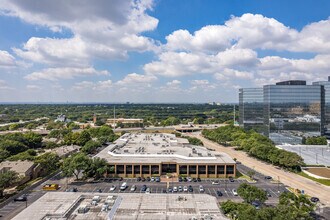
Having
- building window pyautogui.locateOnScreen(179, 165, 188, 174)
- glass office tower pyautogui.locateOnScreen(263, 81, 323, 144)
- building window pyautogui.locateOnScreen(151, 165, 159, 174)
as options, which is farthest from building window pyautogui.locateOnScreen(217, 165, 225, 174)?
glass office tower pyautogui.locateOnScreen(263, 81, 323, 144)

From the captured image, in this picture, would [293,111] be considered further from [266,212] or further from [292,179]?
[266,212]

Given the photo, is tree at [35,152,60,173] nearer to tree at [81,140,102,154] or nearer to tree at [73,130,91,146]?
tree at [81,140,102,154]

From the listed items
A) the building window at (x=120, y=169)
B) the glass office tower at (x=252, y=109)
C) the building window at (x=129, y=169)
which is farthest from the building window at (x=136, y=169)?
the glass office tower at (x=252, y=109)

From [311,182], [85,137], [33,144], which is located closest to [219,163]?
[311,182]

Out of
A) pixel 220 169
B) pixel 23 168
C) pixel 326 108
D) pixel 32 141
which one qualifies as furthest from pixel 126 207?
pixel 326 108

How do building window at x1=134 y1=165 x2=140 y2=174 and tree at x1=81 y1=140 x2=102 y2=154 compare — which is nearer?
building window at x1=134 y1=165 x2=140 y2=174

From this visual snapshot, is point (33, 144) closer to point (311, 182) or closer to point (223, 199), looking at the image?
point (223, 199)
